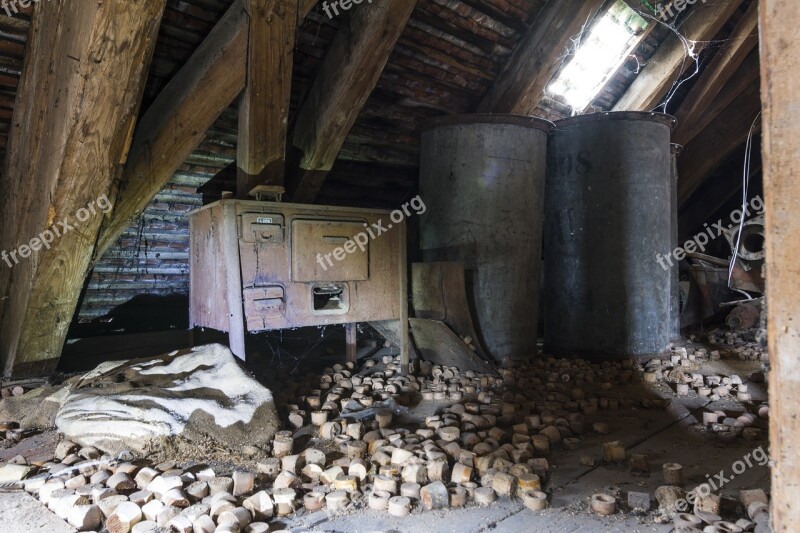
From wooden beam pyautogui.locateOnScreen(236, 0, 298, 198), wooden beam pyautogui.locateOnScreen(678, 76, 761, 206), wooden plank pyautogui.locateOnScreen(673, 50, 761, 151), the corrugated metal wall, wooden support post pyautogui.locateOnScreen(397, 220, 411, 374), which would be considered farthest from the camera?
wooden beam pyautogui.locateOnScreen(678, 76, 761, 206)

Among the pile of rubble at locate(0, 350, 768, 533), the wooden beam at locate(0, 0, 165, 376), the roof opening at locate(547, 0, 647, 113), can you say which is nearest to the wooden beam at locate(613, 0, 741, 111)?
the roof opening at locate(547, 0, 647, 113)

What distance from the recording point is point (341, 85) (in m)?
3.42

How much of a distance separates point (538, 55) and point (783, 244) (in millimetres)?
3320

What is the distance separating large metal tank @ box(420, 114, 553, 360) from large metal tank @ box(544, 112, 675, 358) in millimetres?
398

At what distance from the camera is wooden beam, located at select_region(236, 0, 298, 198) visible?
286 centimetres

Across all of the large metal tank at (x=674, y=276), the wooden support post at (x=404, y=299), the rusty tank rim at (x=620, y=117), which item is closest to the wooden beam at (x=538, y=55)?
→ the rusty tank rim at (x=620, y=117)

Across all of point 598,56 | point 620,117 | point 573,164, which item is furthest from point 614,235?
point 598,56

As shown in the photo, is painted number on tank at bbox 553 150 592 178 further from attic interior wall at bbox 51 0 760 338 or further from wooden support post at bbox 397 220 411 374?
wooden support post at bbox 397 220 411 374

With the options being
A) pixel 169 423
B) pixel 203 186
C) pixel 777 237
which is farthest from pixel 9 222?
pixel 777 237

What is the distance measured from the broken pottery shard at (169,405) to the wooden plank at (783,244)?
6.23 ft

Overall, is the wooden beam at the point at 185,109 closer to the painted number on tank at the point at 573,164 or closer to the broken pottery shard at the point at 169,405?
the broken pottery shard at the point at 169,405

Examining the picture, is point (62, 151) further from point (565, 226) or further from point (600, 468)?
point (565, 226)

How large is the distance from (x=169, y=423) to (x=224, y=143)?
220 cm

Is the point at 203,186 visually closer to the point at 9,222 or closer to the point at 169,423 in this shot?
the point at 9,222
